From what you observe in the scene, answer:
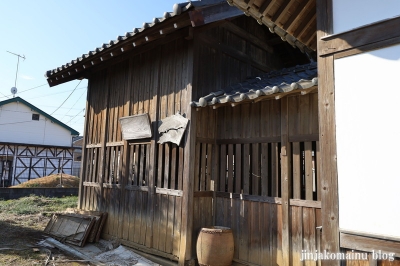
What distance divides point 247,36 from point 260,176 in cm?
381

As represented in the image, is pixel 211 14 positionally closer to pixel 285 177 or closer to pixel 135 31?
pixel 135 31

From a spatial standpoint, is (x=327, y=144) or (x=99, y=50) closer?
(x=327, y=144)

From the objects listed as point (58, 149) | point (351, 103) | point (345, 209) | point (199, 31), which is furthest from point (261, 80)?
point (58, 149)

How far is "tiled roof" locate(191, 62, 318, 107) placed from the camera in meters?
4.37

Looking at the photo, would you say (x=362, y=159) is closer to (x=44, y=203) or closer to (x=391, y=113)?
(x=391, y=113)

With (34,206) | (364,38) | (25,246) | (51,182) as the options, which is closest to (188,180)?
(364,38)

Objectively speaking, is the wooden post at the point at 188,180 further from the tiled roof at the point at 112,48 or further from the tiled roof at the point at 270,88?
the tiled roof at the point at 112,48

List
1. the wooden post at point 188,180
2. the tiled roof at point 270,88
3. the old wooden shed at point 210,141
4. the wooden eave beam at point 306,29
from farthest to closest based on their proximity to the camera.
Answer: the wooden post at point 188,180, the old wooden shed at point 210,141, the tiled roof at point 270,88, the wooden eave beam at point 306,29

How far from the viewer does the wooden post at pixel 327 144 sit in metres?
2.90

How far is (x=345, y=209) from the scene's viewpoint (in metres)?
2.83

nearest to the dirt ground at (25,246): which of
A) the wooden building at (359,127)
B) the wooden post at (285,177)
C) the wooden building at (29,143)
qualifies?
the wooden post at (285,177)

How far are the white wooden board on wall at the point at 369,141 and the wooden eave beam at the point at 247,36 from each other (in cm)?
438

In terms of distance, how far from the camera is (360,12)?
2920 mm

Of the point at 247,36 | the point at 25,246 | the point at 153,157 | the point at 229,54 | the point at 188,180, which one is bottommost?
the point at 25,246
